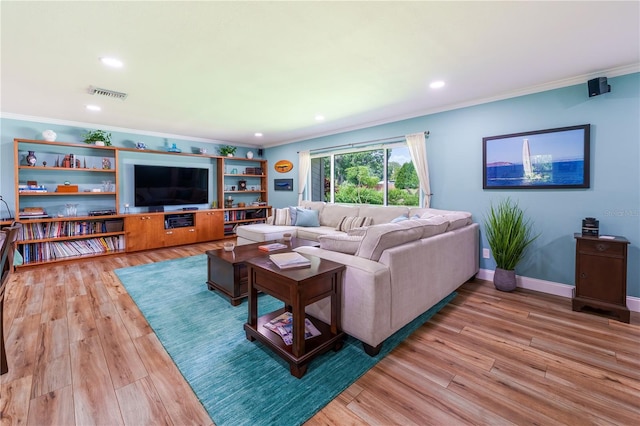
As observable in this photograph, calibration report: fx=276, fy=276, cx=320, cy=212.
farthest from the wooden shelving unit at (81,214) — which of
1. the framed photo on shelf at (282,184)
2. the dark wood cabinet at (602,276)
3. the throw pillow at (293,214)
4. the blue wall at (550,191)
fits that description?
the dark wood cabinet at (602,276)

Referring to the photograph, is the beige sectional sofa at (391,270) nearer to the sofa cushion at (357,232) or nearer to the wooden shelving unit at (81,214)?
the sofa cushion at (357,232)

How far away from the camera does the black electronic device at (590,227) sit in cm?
266

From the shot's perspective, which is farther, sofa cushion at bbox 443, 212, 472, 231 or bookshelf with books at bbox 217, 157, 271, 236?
bookshelf with books at bbox 217, 157, 271, 236

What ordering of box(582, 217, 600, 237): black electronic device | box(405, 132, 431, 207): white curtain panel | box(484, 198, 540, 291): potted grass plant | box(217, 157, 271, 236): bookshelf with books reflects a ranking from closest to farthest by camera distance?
box(582, 217, 600, 237): black electronic device
box(484, 198, 540, 291): potted grass plant
box(405, 132, 431, 207): white curtain panel
box(217, 157, 271, 236): bookshelf with books

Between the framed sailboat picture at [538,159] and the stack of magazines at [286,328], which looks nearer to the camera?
the stack of magazines at [286,328]

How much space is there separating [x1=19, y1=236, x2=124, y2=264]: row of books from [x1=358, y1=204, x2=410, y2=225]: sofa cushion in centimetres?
439

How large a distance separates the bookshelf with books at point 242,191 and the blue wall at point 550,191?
3.04 metres

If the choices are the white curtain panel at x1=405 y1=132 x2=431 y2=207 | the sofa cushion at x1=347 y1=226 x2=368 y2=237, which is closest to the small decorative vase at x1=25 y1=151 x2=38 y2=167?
the sofa cushion at x1=347 y1=226 x2=368 y2=237

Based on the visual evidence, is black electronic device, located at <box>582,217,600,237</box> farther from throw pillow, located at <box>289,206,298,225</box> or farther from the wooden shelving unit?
the wooden shelving unit

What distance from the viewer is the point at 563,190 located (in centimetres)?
300

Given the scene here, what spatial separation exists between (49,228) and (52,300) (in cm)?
215

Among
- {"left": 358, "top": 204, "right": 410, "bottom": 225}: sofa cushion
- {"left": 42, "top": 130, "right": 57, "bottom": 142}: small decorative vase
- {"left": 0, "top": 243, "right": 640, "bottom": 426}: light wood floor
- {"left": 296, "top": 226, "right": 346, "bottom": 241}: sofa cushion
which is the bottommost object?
{"left": 0, "top": 243, "right": 640, "bottom": 426}: light wood floor

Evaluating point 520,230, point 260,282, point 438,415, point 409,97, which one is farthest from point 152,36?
point 520,230

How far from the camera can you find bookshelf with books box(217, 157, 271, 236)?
6378 mm
